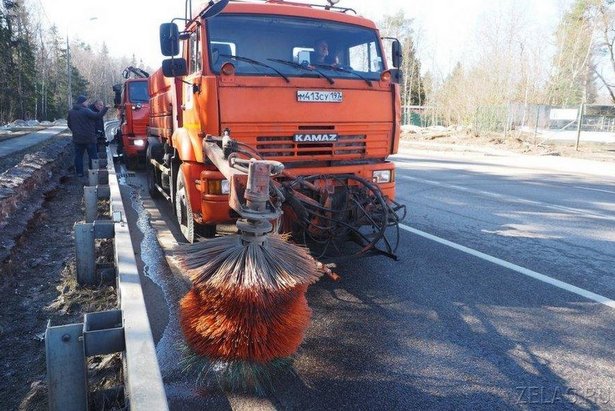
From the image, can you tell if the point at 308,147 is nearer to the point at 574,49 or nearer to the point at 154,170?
the point at 154,170

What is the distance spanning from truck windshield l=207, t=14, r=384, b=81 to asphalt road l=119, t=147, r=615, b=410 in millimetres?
2210

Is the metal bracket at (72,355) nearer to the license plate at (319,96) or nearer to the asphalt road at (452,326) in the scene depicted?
the asphalt road at (452,326)

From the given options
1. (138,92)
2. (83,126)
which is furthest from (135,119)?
(83,126)

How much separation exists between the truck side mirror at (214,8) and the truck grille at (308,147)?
1.31m

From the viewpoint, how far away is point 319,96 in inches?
194

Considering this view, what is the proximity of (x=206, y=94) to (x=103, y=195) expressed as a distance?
2791mm

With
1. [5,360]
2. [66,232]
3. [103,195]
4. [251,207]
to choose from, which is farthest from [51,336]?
[66,232]

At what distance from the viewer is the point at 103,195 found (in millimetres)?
6523

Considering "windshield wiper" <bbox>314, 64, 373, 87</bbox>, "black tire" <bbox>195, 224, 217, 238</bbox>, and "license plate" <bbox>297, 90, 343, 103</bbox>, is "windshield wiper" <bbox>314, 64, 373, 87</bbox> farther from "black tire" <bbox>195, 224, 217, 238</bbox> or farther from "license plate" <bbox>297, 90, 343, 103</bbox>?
"black tire" <bbox>195, 224, 217, 238</bbox>

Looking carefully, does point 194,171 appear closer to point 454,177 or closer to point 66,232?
point 66,232

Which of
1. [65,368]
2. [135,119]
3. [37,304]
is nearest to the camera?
[65,368]

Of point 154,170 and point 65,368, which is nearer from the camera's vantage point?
point 65,368

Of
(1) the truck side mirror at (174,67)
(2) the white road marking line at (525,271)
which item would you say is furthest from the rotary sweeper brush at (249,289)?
(2) the white road marking line at (525,271)

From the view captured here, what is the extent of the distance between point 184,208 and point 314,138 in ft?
6.63
